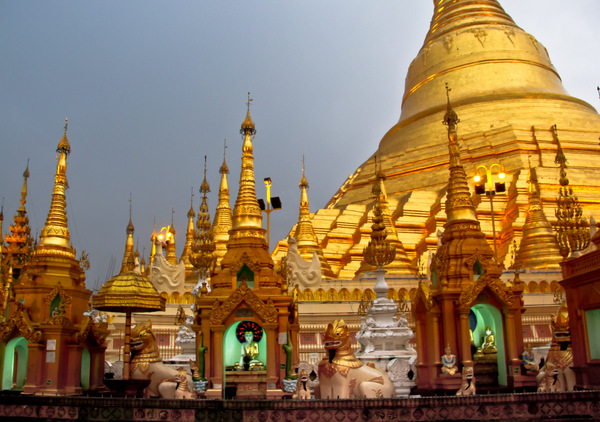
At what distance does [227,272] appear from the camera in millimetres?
12102

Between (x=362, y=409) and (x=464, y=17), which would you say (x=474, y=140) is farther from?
(x=362, y=409)

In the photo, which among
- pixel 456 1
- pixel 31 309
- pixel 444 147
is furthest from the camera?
pixel 456 1

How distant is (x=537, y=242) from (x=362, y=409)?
691 inches

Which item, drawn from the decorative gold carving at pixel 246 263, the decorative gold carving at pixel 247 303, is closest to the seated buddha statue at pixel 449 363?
the decorative gold carving at pixel 247 303

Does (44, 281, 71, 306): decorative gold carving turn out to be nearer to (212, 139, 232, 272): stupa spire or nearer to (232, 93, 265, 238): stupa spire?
(232, 93, 265, 238): stupa spire

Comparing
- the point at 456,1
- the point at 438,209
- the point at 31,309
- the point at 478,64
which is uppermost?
the point at 456,1

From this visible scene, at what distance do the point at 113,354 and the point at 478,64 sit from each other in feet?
89.6

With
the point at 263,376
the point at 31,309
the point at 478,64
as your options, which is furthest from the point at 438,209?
the point at 31,309

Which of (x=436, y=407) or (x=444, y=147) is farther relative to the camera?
(x=444, y=147)

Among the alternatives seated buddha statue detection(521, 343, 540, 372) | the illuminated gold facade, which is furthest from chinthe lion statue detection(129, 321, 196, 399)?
seated buddha statue detection(521, 343, 540, 372)

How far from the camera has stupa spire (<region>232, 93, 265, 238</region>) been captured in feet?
42.2

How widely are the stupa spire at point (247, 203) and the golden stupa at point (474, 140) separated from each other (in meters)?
8.57

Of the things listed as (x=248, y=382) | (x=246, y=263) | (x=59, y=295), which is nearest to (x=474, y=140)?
(x=246, y=263)

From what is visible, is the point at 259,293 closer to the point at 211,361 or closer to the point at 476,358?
the point at 211,361
